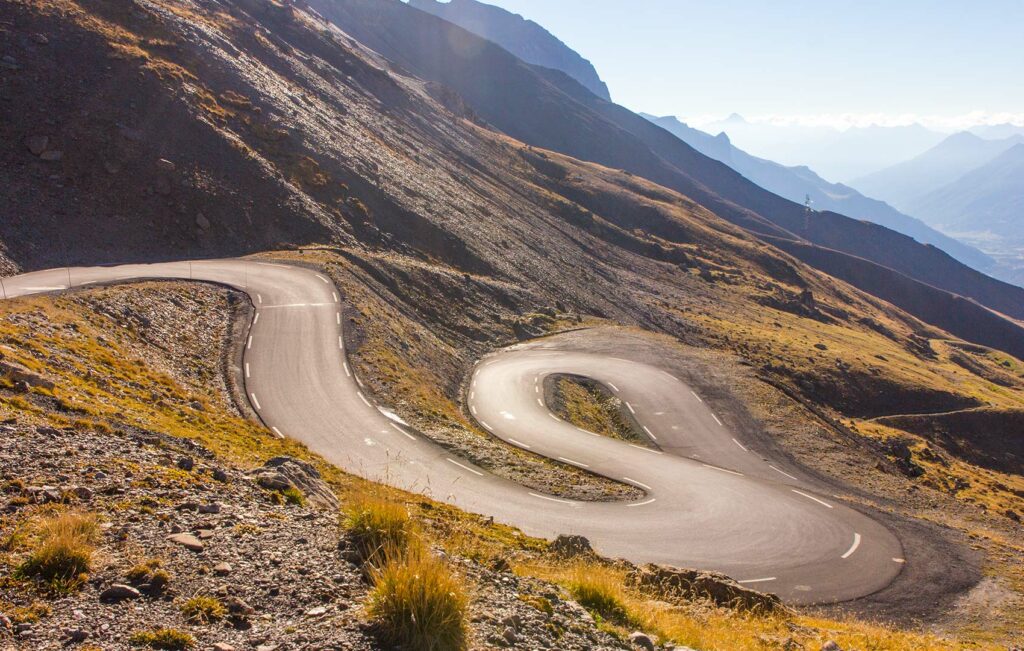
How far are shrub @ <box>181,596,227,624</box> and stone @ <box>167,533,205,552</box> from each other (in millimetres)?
1268

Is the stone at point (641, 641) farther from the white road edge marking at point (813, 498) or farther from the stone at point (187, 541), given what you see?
the white road edge marking at point (813, 498)

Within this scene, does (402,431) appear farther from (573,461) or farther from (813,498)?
(813,498)

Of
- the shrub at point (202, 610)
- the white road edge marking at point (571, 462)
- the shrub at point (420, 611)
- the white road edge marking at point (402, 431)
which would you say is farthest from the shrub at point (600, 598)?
the white road edge marking at point (571, 462)

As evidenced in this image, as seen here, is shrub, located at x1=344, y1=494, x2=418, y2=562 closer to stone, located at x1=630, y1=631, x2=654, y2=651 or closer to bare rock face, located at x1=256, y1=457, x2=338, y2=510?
bare rock face, located at x1=256, y1=457, x2=338, y2=510

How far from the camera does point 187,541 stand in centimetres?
748

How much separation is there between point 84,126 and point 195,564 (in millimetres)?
43874

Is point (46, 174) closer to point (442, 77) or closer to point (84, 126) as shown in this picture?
point (84, 126)

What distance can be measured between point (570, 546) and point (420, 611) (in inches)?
303

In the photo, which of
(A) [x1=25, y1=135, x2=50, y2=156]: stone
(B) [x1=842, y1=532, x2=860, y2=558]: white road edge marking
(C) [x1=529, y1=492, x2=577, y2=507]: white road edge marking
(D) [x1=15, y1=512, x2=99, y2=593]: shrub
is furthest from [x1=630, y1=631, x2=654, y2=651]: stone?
(A) [x1=25, y1=135, x2=50, y2=156]: stone

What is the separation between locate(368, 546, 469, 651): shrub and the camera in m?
5.92

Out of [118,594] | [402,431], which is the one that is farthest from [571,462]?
[118,594]

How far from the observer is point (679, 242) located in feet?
384

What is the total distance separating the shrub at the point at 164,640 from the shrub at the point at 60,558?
110 cm

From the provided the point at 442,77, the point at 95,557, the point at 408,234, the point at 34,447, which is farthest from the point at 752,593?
the point at 442,77
